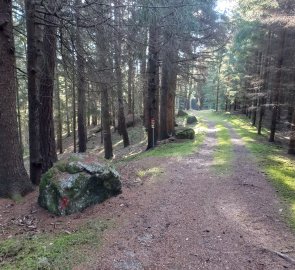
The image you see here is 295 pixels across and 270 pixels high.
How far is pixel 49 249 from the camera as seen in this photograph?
430cm

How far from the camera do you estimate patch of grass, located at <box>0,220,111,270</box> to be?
156 inches

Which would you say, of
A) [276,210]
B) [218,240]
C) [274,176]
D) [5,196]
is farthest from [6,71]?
[274,176]

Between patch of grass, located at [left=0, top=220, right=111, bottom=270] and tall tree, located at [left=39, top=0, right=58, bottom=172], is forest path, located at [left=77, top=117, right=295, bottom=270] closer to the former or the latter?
patch of grass, located at [left=0, top=220, right=111, bottom=270]

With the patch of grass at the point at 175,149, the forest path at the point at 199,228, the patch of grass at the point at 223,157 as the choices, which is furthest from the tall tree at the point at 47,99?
the patch of grass at the point at 223,157

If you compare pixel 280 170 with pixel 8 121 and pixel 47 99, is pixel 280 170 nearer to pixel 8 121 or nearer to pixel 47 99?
pixel 47 99

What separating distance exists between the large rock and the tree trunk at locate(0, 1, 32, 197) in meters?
0.71

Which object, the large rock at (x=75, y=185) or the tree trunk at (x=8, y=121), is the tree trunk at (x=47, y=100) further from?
the large rock at (x=75, y=185)

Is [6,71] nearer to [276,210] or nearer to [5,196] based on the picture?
[5,196]

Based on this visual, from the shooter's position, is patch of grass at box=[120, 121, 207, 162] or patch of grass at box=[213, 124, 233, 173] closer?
patch of grass at box=[213, 124, 233, 173]

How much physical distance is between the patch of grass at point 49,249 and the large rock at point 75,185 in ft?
2.39

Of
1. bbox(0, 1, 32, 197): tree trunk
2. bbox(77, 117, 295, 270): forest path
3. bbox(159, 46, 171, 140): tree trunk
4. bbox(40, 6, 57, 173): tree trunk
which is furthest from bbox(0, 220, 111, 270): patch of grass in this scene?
bbox(159, 46, 171, 140): tree trunk

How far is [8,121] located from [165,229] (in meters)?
3.88

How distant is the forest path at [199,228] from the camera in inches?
167

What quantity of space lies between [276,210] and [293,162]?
234 inches
